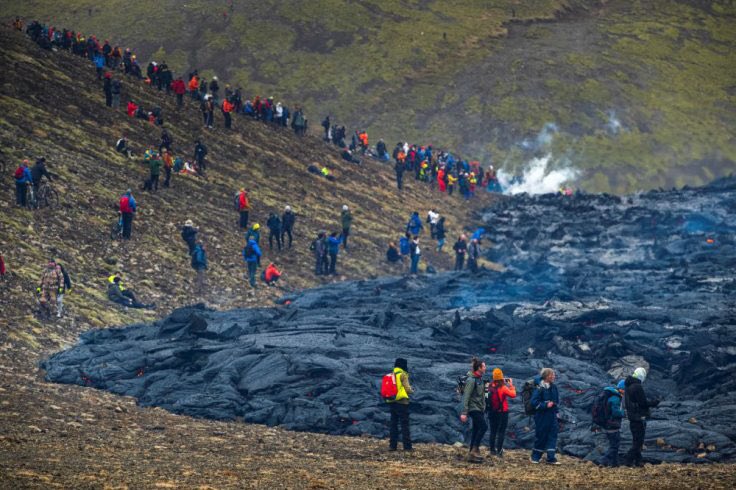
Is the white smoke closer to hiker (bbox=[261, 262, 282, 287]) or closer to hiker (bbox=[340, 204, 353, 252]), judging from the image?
hiker (bbox=[340, 204, 353, 252])

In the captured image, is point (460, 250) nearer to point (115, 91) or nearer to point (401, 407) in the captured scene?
point (115, 91)

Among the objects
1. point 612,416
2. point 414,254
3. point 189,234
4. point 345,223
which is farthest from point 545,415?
point 345,223

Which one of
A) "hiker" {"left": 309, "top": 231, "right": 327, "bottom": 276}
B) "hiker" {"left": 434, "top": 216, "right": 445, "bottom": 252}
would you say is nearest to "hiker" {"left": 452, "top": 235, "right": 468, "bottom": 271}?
"hiker" {"left": 434, "top": 216, "right": 445, "bottom": 252}

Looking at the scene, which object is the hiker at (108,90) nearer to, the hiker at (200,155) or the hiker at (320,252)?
the hiker at (200,155)

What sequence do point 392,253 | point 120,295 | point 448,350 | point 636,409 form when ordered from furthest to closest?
point 392,253 → point 120,295 → point 448,350 → point 636,409

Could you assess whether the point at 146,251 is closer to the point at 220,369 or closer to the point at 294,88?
the point at 220,369

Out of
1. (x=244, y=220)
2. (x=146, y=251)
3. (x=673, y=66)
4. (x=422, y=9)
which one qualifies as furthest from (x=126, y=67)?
(x=673, y=66)
